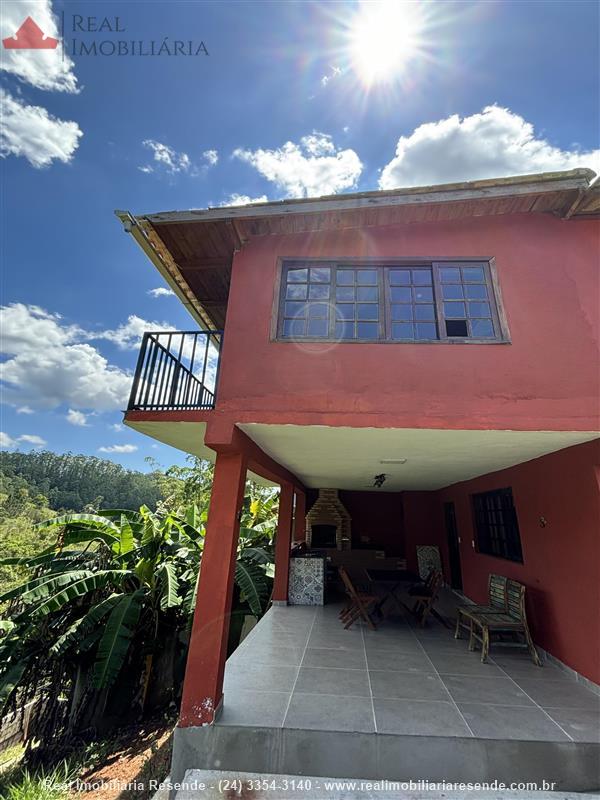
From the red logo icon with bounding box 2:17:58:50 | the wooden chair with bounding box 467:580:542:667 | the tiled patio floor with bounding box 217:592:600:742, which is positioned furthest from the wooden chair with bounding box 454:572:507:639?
the red logo icon with bounding box 2:17:58:50

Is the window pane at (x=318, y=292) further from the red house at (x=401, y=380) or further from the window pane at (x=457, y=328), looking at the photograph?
the window pane at (x=457, y=328)

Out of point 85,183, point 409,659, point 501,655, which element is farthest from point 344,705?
point 85,183

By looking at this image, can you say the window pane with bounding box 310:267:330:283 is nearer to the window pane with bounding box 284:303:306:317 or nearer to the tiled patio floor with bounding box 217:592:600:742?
the window pane with bounding box 284:303:306:317

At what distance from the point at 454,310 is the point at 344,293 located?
158cm

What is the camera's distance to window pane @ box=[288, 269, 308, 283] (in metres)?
5.05

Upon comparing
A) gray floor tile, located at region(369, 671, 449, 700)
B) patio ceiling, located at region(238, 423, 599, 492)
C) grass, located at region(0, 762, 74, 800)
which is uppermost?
patio ceiling, located at region(238, 423, 599, 492)

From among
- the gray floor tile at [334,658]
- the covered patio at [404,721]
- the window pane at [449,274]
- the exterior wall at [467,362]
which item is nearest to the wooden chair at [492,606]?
the covered patio at [404,721]

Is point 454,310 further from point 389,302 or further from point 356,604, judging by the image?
point 356,604

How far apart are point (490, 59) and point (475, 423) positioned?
246 inches

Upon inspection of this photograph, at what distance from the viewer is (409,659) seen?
214 inches

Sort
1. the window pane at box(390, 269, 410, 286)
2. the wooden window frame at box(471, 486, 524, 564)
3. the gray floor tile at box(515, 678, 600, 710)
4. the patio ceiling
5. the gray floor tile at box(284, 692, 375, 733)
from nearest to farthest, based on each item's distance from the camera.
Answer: the gray floor tile at box(284, 692, 375, 733) → the gray floor tile at box(515, 678, 600, 710) → the patio ceiling → the window pane at box(390, 269, 410, 286) → the wooden window frame at box(471, 486, 524, 564)

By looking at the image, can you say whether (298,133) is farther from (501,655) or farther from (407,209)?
(501,655)

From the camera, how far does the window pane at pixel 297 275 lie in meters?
5.05

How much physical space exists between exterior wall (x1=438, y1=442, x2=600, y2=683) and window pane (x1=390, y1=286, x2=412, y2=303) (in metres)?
3.25
